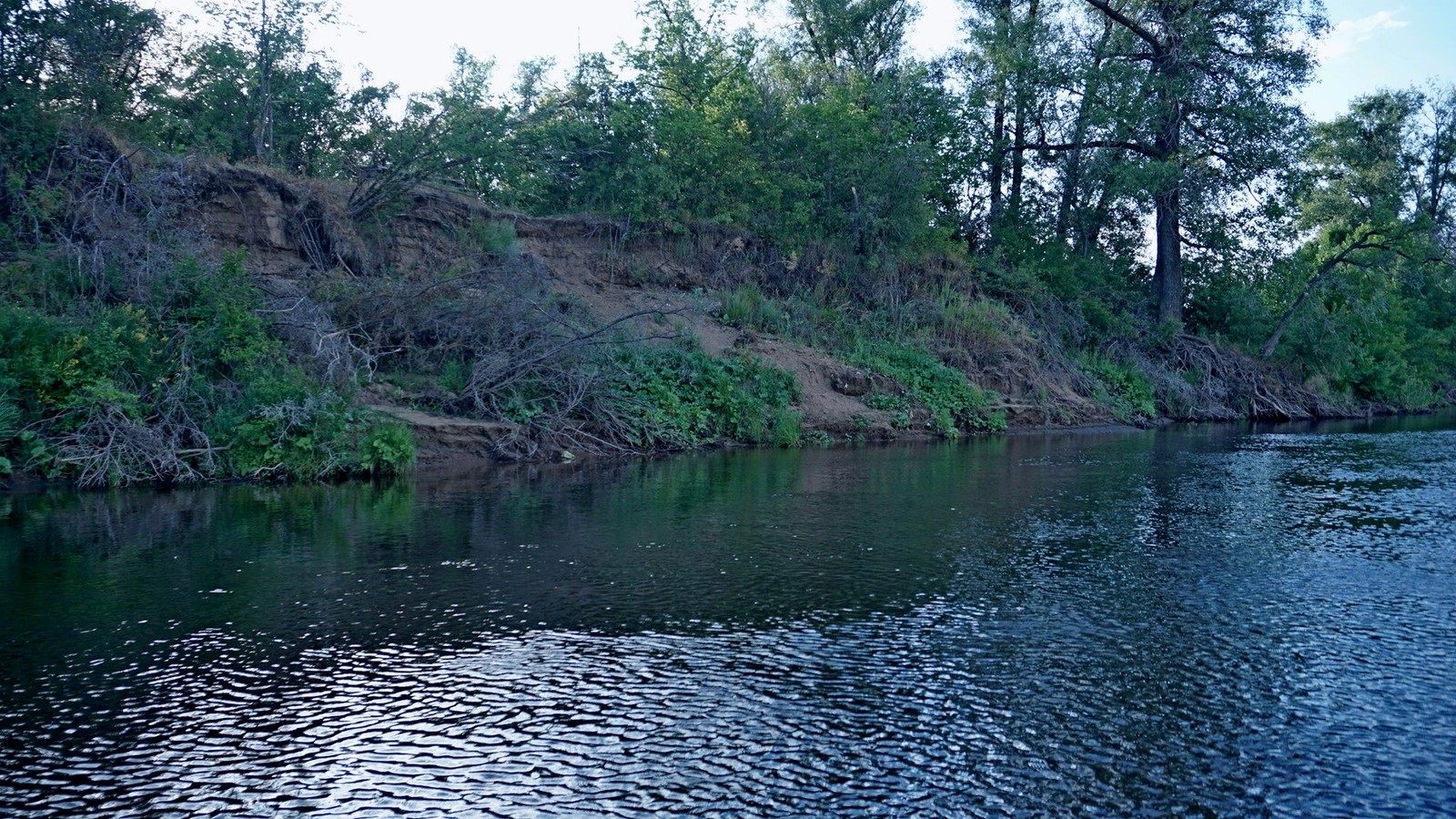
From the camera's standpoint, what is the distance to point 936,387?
25.8 metres

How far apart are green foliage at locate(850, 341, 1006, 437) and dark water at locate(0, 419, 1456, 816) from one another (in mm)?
12402

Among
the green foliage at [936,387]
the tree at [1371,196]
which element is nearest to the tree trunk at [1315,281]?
the tree at [1371,196]

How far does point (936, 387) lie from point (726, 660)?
65.1 ft

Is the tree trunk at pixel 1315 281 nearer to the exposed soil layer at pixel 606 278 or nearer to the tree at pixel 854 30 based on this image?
the exposed soil layer at pixel 606 278

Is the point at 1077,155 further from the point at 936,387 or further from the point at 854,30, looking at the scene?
the point at 936,387

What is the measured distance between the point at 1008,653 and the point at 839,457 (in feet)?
41.1

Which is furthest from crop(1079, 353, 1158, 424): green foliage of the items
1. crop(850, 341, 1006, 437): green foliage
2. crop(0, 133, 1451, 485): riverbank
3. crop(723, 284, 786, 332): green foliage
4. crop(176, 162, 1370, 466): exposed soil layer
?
crop(723, 284, 786, 332): green foliage

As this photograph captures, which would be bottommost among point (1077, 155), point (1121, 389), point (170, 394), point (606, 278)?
point (170, 394)

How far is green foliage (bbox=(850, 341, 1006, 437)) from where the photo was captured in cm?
2525

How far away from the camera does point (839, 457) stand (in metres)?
19.3

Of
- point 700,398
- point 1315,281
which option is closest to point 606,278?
point 700,398

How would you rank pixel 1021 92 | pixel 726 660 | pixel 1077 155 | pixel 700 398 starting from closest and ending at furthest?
pixel 726 660 < pixel 700 398 < pixel 1021 92 < pixel 1077 155

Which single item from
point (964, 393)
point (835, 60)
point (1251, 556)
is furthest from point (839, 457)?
point (835, 60)

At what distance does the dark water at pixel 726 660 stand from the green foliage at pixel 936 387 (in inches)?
488
